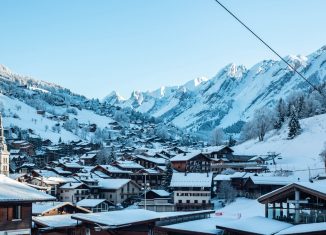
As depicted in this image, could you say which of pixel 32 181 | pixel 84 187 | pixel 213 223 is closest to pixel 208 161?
pixel 84 187

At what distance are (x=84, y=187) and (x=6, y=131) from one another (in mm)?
106644

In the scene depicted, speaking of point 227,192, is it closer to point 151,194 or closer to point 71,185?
point 151,194

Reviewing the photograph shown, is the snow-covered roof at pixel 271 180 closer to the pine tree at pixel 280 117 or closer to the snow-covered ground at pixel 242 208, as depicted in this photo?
the snow-covered ground at pixel 242 208

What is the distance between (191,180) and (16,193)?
49.4m

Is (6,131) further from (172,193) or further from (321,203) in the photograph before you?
(321,203)

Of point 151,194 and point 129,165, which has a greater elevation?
point 129,165

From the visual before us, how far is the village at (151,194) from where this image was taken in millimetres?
20781

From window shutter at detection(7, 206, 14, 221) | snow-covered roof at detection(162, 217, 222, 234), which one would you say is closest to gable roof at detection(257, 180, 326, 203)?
snow-covered roof at detection(162, 217, 222, 234)

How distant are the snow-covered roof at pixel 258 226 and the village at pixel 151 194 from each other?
0.04 meters

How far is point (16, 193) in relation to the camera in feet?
64.8

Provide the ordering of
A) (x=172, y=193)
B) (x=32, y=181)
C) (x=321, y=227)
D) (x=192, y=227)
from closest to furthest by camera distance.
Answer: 1. (x=321, y=227)
2. (x=192, y=227)
3. (x=172, y=193)
4. (x=32, y=181)

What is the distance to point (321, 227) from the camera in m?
18.7

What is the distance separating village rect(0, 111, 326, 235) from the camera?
68.2ft

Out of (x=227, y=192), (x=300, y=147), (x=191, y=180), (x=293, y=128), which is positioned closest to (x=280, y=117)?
(x=293, y=128)
